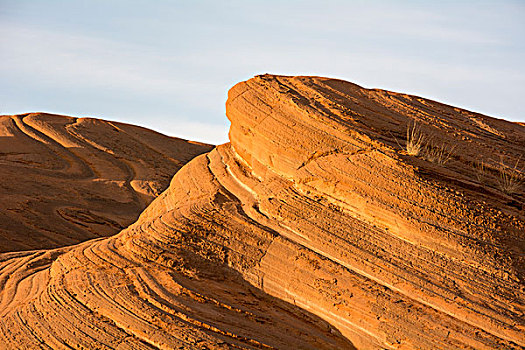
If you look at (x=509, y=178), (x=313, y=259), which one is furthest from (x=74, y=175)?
(x=509, y=178)

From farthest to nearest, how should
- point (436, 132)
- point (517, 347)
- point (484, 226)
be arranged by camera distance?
point (436, 132)
point (484, 226)
point (517, 347)

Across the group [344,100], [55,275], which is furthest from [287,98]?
[55,275]

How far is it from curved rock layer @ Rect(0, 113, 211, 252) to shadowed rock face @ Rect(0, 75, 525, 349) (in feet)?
21.6

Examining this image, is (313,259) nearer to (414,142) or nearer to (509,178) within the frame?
(414,142)

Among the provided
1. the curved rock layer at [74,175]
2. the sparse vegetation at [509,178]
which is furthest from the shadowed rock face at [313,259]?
the curved rock layer at [74,175]

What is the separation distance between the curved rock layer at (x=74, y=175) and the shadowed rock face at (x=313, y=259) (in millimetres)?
6594

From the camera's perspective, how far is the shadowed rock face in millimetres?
6043

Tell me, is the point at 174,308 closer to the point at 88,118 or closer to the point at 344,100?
the point at 344,100

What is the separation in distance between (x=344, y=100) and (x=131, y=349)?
185 inches

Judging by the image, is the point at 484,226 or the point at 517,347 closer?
the point at 517,347

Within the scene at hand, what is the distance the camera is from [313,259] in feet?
22.0

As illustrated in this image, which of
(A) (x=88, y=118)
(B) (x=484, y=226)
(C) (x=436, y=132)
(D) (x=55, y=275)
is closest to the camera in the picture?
(B) (x=484, y=226)

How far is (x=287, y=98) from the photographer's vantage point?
840cm

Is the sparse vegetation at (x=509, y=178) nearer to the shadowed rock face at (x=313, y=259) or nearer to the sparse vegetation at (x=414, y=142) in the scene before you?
the shadowed rock face at (x=313, y=259)
